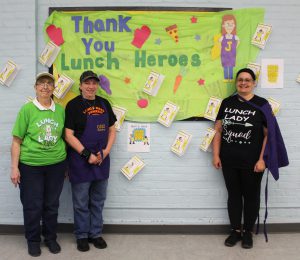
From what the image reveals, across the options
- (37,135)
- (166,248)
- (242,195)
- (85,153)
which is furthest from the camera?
(242,195)

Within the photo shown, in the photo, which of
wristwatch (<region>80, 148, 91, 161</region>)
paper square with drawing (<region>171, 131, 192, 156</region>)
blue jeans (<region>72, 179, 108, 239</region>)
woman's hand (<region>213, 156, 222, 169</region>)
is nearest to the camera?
wristwatch (<region>80, 148, 91, 161</region>)

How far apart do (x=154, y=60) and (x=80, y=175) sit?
1.20 meters

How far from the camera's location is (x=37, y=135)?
2701mm

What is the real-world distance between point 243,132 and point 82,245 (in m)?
1.64

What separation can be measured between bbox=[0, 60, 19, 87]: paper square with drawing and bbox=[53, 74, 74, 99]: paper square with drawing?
39 centimetres

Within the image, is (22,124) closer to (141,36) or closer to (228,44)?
(141,36)

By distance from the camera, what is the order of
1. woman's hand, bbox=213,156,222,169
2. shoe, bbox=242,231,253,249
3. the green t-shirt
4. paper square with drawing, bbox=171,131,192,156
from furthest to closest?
paper square with drawing, bbox=171,131,192,156
woman's hand, bbox=213,156,222,169
shoe, bbox=242,231,253,249
the green t-shirt

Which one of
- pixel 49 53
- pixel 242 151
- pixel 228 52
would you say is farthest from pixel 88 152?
pixel 228 52

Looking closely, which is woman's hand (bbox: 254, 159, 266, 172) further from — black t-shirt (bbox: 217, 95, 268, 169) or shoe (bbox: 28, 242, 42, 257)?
shoe (bbox: 28, 242, 42, 257)

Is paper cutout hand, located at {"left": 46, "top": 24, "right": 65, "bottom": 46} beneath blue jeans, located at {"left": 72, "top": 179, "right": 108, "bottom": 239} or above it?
above

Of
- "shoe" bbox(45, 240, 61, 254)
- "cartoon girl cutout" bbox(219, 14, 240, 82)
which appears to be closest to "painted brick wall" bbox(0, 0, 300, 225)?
"cartoon girl cutout" bbox(219, 14, 240, 82)

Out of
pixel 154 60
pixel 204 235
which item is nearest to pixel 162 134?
pixel 154 60

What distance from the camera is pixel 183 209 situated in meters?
3.34

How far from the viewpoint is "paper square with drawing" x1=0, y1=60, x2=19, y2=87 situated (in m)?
3.16
